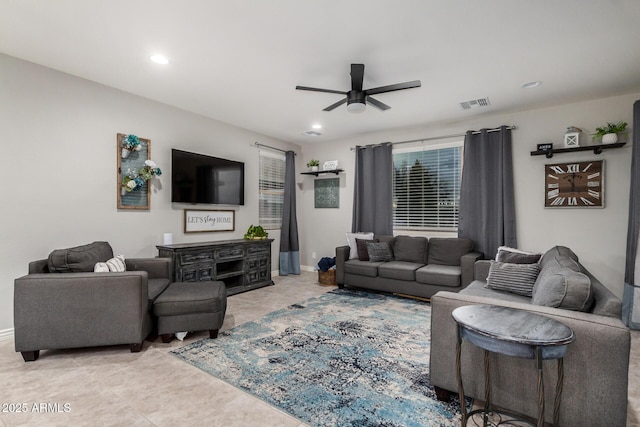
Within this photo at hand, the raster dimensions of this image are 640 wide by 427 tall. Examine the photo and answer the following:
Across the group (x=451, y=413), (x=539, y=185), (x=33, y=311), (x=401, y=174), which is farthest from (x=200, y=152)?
(x=539, y=185)

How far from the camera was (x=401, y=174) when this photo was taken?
5.46 meters

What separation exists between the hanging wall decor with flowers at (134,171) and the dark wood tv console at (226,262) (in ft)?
2.15

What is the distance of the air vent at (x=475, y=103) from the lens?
13.2ft

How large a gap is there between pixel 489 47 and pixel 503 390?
106 inches

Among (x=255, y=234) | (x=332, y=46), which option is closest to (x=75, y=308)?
(x=255, y=234)

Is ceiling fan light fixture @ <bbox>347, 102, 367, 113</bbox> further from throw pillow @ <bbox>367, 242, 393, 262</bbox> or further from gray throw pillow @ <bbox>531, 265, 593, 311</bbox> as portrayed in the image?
throw pillow @ <bbox>367, 242, 393, 262</bbox>

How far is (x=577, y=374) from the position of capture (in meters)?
1.59

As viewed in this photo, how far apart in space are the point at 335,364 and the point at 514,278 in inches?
72.8

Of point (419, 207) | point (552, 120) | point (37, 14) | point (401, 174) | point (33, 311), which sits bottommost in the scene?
point (33, 311)

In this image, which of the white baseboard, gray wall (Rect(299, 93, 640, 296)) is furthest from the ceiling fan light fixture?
the white baseboard

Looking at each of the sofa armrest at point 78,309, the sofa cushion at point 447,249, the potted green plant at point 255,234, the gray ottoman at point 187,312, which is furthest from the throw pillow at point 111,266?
the sofa cushion at point 447,249

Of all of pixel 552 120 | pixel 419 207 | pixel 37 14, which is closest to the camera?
pixel 37 14

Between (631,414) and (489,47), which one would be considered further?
(489,47)

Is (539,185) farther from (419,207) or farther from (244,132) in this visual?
(244,132)
